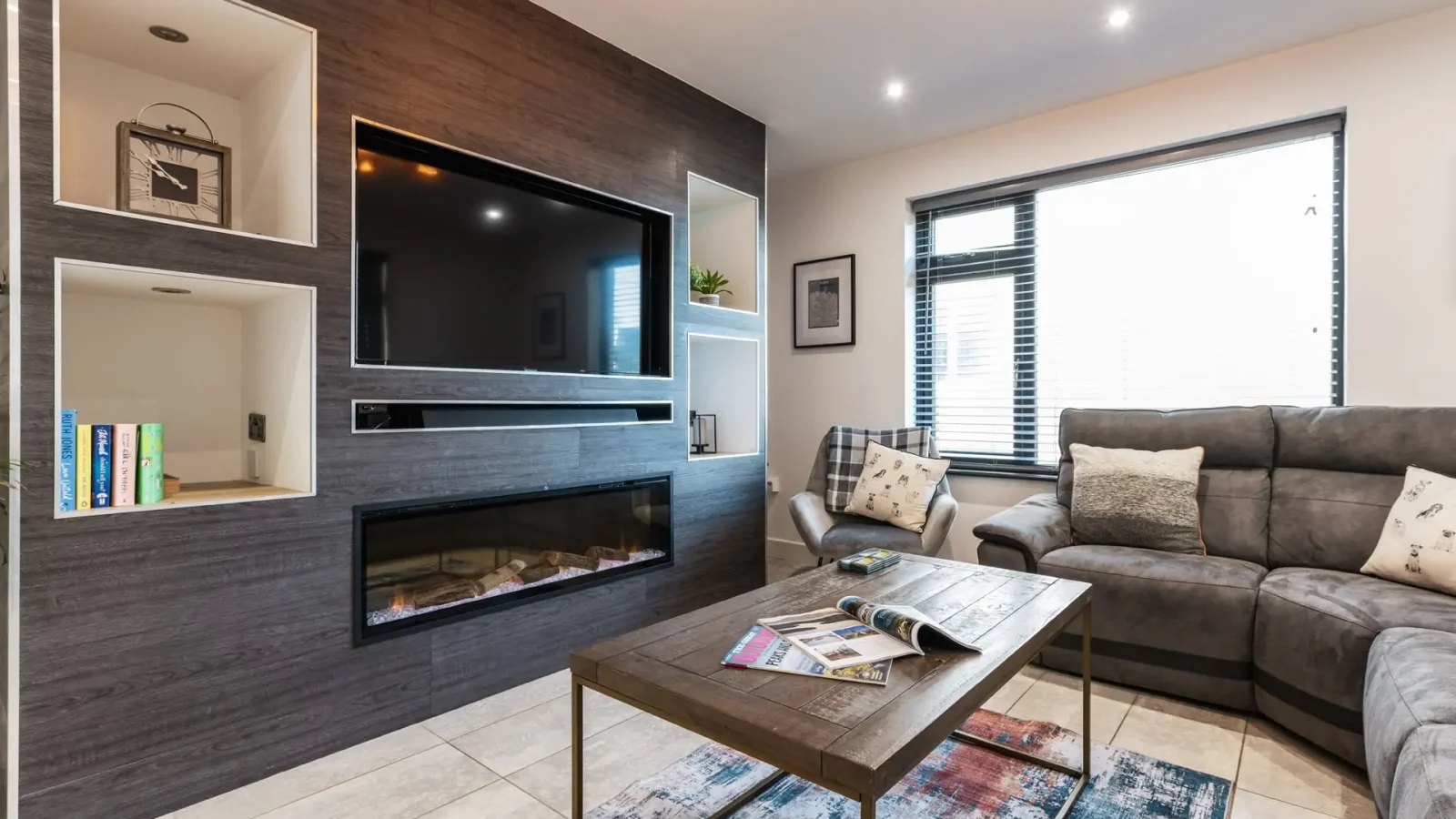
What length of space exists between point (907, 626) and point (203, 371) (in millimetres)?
2287

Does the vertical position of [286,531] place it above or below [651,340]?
below

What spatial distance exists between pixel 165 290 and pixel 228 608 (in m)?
0.92

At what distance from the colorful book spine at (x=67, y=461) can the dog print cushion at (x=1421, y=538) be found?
3703mm

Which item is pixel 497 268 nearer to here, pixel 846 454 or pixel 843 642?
pixel 843 642

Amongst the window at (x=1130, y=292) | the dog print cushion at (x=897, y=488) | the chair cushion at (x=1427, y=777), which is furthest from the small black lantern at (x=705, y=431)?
the chair cushion at (x=1427, y=777)

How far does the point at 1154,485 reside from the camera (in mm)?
2764

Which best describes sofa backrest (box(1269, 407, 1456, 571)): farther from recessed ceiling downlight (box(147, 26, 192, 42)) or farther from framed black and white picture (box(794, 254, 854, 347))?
recessed ceiling downlight (box(147, 26, 192, 42))

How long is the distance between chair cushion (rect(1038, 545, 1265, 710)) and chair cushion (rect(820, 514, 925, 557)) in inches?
27.3

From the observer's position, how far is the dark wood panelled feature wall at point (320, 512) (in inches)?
65.2

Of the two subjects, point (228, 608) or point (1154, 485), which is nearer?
point (228, 608)

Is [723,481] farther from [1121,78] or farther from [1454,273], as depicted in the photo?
[1454,273]

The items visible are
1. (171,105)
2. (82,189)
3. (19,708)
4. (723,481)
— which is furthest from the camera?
(723,481)

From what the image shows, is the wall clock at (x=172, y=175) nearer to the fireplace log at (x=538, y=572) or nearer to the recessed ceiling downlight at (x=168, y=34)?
the recessed ceiling downlight at (x=168, y=34)

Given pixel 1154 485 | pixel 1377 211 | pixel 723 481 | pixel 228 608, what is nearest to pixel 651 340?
pixel 723 481
